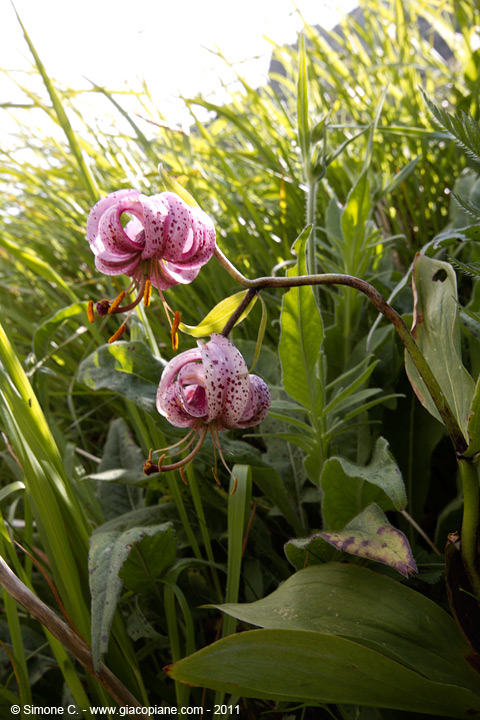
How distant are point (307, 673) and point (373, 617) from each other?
12 centimetres

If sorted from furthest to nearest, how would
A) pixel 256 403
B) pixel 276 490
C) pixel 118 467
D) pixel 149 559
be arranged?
pixel 118 467 < pixel 276 490 < pixel 149 559 < pixel 256 403

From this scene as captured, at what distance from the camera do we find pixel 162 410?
2.27 ft

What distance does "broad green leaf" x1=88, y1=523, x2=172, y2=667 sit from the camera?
0.64m

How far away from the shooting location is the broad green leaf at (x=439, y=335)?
0.67 m

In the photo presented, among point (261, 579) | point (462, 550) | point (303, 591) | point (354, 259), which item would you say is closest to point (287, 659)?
point (303, 591)

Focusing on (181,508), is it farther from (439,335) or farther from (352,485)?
(439,335)

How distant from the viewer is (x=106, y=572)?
0.70 metres

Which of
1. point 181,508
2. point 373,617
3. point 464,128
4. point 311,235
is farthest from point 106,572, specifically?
point 464,128

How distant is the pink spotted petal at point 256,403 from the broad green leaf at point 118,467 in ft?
1.41

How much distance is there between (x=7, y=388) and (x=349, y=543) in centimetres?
48

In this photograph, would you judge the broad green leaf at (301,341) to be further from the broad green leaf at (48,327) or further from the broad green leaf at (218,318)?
the broad green leaf at (48,327)

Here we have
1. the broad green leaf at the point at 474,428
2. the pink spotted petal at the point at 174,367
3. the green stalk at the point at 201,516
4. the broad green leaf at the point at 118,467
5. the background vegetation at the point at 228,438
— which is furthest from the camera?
the broad green leaf at the point at 118,467

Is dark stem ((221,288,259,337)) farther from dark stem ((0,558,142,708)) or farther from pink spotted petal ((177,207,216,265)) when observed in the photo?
dark stem ((0,558,142,708))

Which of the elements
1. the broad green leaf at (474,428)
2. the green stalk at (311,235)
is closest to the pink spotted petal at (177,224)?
the green stalk at (311,235)
